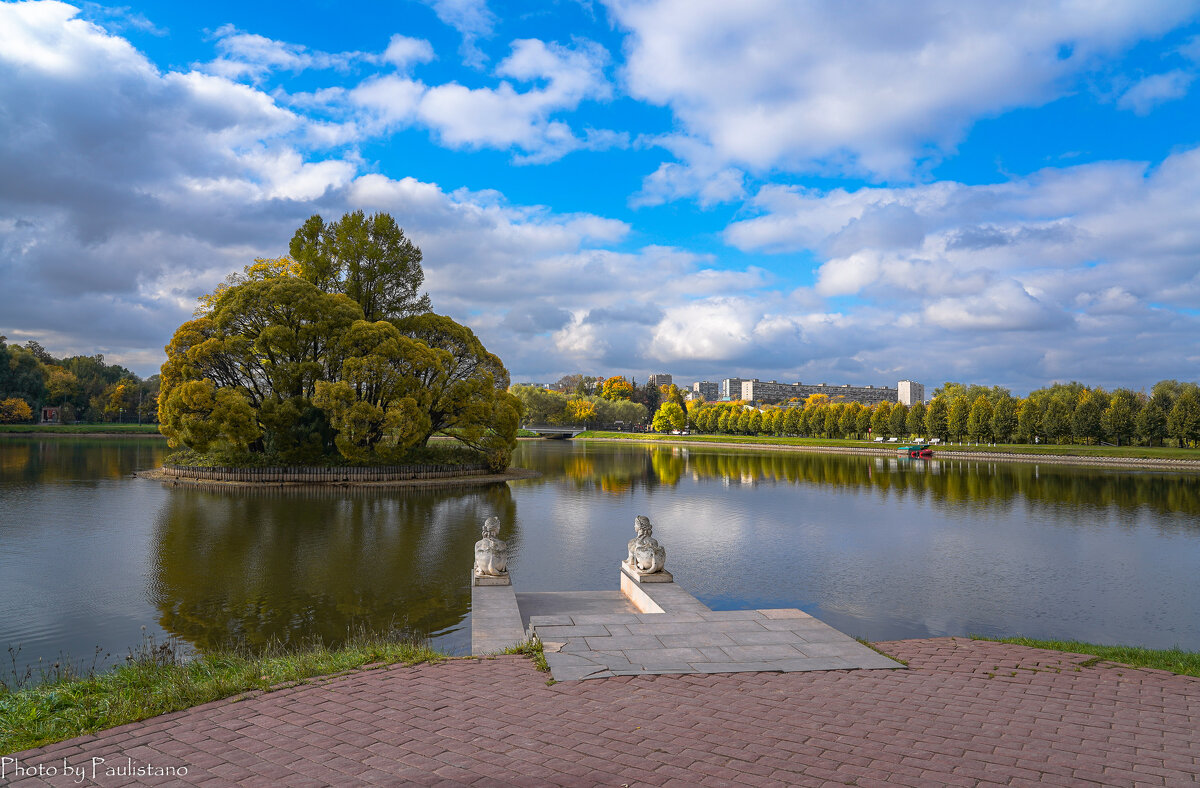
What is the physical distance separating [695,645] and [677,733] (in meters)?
2.59

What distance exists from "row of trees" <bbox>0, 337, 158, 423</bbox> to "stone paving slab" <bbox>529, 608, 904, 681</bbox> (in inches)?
3041

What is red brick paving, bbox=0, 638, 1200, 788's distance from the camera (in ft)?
14.4

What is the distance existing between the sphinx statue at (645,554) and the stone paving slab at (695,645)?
227cm

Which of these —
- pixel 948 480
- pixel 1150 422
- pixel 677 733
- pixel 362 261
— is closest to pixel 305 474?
pixel 362 261

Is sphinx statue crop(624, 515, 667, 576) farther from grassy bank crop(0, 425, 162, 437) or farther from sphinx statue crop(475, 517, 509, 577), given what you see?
grassy bank crop(0, 425, 162, 437)

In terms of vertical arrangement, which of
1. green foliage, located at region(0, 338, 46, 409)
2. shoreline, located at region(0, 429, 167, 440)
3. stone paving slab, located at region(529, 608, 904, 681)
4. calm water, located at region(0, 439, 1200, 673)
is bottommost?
calm water, located at region(0, 439, 1200, 673)

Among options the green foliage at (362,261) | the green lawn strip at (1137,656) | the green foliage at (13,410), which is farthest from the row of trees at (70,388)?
the green lawn strip at (1137,656)

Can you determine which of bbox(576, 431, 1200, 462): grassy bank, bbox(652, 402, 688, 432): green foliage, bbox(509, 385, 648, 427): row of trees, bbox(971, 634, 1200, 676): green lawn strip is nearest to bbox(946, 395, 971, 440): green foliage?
bbox(576, 431, 1200, 462): grassy bank

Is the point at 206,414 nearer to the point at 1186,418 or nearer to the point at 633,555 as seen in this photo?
the point at 633,555

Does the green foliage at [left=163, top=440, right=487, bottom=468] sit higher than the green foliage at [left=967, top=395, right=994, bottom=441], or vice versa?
the green foliage at [left=967, top=395, right=994, bottom=441]

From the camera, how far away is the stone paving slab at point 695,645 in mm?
6852

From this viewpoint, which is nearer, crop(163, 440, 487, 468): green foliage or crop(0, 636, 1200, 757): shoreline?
crop(0, 636, 1200, 757): shoreline

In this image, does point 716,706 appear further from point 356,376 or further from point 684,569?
point 356,376

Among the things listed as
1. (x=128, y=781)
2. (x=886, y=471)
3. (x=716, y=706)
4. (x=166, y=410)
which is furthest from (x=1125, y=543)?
(x=166, y=410)
